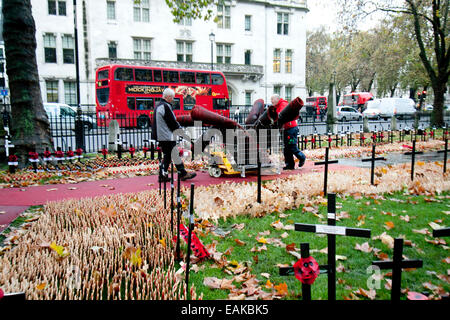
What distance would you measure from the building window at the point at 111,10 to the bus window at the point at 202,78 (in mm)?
14198

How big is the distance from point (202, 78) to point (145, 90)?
504cm

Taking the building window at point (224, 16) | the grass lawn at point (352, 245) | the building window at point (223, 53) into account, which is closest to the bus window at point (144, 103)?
the building window at point (223, 53)

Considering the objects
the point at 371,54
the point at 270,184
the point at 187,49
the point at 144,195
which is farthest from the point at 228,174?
the point at 371,54

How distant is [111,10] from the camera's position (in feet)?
115

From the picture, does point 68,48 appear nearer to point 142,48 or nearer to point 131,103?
point 142,48

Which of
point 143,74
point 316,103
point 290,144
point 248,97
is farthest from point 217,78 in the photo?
point 316,103

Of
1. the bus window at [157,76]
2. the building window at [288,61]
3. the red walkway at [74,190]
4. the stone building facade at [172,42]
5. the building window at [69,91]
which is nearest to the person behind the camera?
the red walkway at [74,190]

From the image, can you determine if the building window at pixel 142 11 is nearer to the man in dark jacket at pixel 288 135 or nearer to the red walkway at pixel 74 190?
the red walkway at pixel 74 190

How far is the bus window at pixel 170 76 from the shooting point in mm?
25844

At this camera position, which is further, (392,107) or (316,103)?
(316,103)

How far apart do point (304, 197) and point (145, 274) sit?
3537mm

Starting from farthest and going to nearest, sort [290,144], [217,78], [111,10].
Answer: [111,10], [217,78], [290,144]

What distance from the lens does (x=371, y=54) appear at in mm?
46906

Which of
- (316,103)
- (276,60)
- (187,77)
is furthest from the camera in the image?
(316,103)
